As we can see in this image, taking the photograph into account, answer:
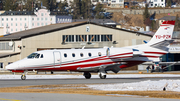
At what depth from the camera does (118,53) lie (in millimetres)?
37625

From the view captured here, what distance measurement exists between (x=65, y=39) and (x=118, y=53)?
104ft

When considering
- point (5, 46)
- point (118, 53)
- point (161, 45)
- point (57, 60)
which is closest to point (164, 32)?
point (161, 45)

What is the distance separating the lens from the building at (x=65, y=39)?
65250mm

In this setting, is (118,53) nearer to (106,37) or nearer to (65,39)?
(65,39)

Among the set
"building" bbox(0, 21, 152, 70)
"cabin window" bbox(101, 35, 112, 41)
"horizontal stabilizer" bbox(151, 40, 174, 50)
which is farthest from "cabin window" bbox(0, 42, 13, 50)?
"horizontal stabilizer" bbox(151, 40, 174, 50)

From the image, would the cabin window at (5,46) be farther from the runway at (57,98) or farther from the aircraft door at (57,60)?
the runway at (57,98)

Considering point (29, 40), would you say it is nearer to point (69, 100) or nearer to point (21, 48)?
point (21, 48)

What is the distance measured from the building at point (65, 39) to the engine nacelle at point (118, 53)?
98.9 ft

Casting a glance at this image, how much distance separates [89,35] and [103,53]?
32.0 meters

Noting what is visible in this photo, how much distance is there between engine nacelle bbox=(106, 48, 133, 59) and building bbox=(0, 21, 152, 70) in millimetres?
30153

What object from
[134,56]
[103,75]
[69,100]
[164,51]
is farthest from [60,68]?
[69,100]

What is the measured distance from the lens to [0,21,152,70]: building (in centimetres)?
6525

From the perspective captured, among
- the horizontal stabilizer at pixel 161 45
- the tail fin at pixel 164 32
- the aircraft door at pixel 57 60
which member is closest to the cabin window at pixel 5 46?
the aircraft door at pixel 57 60

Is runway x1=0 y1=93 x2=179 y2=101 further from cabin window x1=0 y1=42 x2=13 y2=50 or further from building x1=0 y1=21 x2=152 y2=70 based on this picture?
cabin window x1=0 y1=42 x2=13 y2=50
